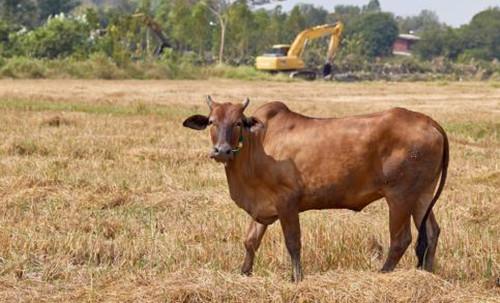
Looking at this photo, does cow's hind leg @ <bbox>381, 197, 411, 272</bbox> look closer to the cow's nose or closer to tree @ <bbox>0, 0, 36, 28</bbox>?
the cow's nose

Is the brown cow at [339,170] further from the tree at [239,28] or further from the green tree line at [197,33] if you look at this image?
the tree at [239,28]

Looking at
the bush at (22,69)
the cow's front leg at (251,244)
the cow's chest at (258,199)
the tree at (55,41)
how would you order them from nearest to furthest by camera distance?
1. the cow's chest at (258,199)
2. the cow's front leg at (251,244)
3. the bush at (22,69)
4. the tree at (55,41)

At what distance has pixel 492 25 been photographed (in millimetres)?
119250

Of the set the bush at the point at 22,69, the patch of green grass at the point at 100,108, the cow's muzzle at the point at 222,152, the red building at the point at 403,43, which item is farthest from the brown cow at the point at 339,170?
the red building at the point at 403,43

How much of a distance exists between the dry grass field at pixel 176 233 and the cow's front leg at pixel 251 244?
0.11 meters

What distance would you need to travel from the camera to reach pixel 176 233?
8141 millimetres

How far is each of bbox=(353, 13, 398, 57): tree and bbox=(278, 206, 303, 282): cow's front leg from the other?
390ft

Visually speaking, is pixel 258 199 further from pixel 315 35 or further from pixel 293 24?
pixel 293 24

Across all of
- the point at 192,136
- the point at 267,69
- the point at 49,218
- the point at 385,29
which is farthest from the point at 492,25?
the point at 49,218

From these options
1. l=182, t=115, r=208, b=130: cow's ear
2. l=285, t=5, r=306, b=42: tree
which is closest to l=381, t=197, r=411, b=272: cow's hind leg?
l=182, t=115, r=208, b=130: cow's ear

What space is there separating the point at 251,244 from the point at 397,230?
1.21m

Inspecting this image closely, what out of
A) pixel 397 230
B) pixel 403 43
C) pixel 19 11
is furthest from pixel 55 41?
pixel 403 43

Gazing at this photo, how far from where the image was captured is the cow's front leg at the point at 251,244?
6.97m

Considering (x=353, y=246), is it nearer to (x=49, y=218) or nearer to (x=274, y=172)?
(x=274, y=172)
